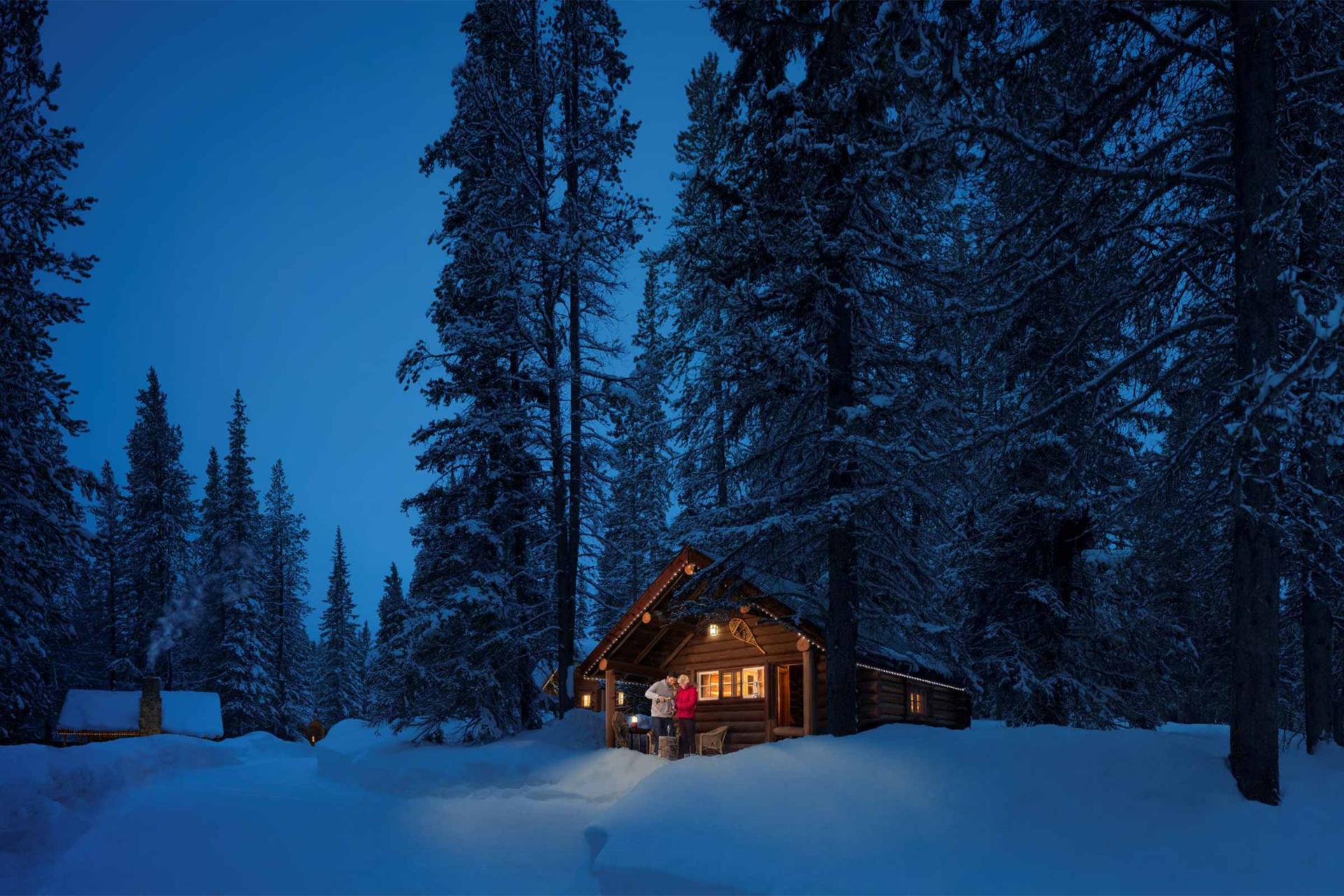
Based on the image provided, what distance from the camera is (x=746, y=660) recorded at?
18438mm

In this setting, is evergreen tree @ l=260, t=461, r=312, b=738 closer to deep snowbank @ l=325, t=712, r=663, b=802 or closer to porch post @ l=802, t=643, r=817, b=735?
deep snowbank @ l=325, t=712, r=663, b=802

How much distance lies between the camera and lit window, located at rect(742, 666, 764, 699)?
60.7 feet

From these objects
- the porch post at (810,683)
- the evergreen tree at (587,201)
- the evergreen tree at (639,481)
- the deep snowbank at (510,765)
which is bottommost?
the deep snowbank at (510,765)

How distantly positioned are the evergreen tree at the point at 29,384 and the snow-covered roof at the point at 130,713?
1846cm

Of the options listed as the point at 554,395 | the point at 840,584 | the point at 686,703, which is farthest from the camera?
the point at 554,395

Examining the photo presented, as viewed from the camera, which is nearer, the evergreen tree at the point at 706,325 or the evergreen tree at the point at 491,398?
the evergreen tree at the point at 706,325

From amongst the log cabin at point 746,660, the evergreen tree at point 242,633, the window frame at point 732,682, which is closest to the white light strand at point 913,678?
the log cabin at point 746,660

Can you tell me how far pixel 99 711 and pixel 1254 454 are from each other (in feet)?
131

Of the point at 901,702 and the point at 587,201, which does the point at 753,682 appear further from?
the point at 587,201

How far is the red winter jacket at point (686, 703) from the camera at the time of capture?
16844 mm

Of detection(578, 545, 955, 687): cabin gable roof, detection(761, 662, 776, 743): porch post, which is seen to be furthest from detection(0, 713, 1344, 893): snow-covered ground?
detection(578, 545, 955, 687): cabin gable roof

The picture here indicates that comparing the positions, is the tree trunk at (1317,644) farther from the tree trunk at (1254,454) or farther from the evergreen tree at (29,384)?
the evergreen tree at (29,384)

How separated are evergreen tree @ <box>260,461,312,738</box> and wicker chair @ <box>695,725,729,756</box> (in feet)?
102

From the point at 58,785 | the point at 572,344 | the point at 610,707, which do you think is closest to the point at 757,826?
the point at 610,707
